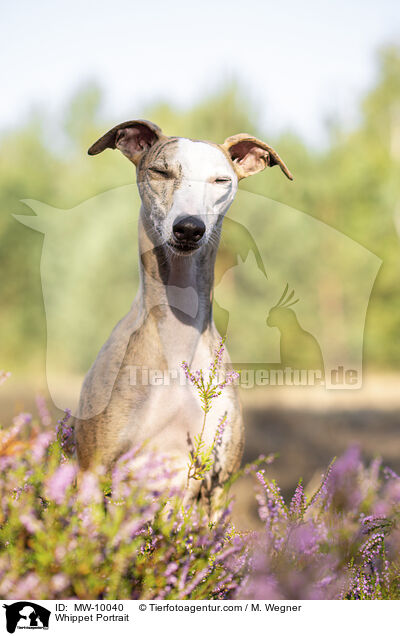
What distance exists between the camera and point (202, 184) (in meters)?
2.94

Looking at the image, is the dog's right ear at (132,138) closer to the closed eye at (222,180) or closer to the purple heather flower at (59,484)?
the closed eye at (222,180)

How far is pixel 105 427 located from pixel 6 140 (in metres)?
17.2

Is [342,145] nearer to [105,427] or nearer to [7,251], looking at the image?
[7,251]

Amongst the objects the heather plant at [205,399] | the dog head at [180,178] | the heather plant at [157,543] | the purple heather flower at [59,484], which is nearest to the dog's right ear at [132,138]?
the dog head at [180,178]

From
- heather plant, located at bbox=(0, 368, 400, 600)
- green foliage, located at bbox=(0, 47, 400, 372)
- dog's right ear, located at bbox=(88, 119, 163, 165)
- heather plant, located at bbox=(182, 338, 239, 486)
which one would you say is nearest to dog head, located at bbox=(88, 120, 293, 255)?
dog's right ear, located at bbox=(88, 119, 163, 165)

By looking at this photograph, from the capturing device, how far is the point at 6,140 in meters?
18.1

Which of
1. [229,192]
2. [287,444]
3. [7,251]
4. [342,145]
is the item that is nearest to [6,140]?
[7,251]

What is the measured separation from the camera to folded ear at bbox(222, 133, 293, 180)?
10.8 feet
